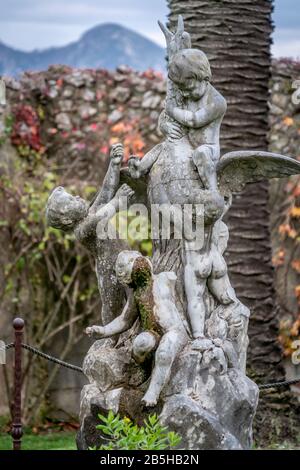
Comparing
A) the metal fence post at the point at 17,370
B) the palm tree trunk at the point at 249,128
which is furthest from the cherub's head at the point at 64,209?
the palm tree trunk at the point at 249,128

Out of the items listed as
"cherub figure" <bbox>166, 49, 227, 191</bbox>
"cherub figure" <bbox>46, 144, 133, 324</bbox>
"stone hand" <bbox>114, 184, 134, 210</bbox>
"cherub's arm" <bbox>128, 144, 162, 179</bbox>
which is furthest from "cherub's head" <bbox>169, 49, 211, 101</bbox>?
"stone hand" <bbox>114, 184, 134, 210</bbox>

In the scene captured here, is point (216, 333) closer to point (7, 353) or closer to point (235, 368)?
point (235, 368)

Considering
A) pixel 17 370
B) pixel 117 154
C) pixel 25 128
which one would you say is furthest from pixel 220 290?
pixel 25 128

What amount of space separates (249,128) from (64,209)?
9.81 ft

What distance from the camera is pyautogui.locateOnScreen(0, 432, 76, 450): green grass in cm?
929

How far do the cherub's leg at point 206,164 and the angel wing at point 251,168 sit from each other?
12 centimetres

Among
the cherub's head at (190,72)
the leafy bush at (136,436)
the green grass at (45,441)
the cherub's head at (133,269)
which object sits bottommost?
the green grass at (45,441)

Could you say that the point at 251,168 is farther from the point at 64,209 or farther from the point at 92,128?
the point at 92,128

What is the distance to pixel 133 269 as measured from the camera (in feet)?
19.1

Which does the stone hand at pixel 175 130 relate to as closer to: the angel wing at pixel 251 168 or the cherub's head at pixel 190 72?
the cherub's head at pixel 190 72

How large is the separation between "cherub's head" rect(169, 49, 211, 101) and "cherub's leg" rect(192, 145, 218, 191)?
303 mm

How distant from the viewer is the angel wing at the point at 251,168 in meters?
6.14

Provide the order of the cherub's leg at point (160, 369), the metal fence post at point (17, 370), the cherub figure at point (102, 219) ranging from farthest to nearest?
the metal fence post at point (17, 370) → the cherub figure at point (102, 219) → the cherub's leg at point (160, 369)
